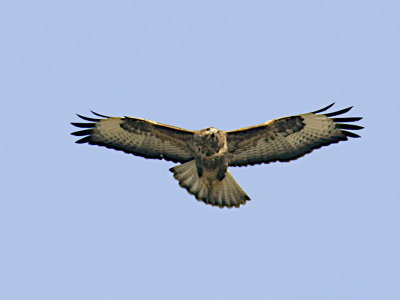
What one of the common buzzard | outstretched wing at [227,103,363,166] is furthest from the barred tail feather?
outstretched wing at [227,103,363,166]

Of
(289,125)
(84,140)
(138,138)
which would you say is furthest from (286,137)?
(84,140)

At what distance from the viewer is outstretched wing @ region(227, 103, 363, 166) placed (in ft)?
66.8

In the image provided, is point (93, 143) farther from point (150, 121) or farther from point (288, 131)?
point (288, 131)

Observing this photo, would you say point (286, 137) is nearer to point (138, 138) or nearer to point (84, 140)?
point (138, 138)

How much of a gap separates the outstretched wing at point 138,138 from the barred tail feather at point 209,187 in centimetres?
21

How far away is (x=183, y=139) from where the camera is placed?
67.3ft

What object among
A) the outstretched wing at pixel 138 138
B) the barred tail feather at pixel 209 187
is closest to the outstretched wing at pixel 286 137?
the barred tail feather at pixel 209 187

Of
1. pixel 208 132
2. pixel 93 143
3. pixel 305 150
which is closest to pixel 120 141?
pixel 93 143

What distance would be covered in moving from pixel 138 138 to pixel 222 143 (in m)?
1.60

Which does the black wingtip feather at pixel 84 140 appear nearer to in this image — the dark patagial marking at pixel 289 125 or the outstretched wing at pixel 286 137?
the outstretched wing at pixel 286 137

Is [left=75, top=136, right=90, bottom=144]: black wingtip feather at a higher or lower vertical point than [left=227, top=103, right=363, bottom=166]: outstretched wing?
higher

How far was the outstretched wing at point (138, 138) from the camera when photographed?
67.3 feet

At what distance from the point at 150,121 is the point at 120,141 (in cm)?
81

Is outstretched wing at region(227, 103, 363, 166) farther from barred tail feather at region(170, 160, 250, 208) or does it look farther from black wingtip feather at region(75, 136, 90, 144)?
black wingtip feather at region(75, 136, 90, 144)
